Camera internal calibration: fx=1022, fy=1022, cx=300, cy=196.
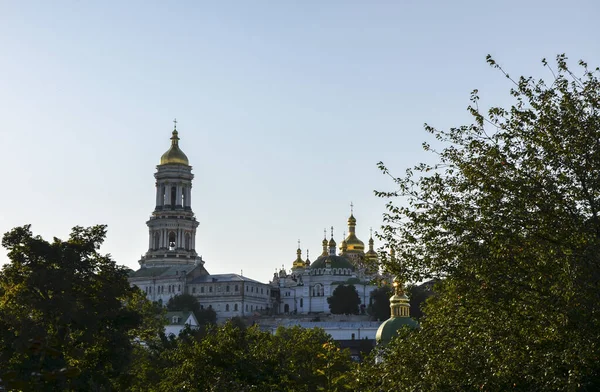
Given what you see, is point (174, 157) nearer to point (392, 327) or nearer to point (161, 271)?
point (161, 271)

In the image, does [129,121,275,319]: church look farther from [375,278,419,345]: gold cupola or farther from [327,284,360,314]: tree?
[375,278,419,345]: gold cupola

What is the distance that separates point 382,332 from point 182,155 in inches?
3846

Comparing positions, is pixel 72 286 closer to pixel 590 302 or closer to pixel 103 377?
pixel 103 377

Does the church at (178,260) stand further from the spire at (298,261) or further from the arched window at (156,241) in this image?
the spire at (298,261)

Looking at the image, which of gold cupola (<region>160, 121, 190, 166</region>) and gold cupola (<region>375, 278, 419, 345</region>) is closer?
gold cupola (<region>375, 278, 419, 345</region>)

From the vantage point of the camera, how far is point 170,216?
149250 mm

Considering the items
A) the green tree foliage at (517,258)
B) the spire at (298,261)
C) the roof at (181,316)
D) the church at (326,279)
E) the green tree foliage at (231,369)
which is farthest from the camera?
the spire at (298,261)

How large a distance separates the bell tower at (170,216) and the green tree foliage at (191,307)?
828 cm

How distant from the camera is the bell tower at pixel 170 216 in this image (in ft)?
492

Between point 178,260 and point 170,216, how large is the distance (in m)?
6.87

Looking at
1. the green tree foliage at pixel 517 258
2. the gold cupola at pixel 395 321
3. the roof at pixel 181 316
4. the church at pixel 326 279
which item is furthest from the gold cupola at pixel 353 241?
the green tree foliage at pixel 517 258

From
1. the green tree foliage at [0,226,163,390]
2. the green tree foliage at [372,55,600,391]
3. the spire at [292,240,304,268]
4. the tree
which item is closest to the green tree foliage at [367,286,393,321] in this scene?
the tree

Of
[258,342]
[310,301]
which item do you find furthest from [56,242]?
[310,301]

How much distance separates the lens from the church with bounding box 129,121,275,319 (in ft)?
489
